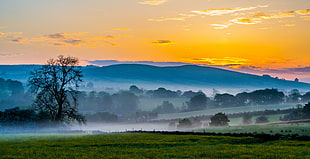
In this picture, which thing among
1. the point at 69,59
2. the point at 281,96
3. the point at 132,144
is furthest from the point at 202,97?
the point at 132,144

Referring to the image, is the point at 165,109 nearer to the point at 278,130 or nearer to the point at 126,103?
the point at 126,103

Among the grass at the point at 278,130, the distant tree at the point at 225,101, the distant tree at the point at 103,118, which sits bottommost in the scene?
the grass at the point at 278,130

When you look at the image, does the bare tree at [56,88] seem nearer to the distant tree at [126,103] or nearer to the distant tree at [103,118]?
the distant tree at [103,118]

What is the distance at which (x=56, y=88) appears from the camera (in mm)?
69062

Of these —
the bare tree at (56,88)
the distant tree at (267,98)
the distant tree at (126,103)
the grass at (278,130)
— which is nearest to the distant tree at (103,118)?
the distant tree at (126,103)

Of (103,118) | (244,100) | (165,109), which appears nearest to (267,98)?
(244,100)

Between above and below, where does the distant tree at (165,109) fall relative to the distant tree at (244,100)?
below

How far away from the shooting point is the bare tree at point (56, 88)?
67.0 m

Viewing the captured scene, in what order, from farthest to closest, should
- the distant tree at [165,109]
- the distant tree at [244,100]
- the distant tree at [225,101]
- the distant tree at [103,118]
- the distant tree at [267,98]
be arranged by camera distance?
the distant tree at [165,109]
the distant tree at [225,101]
the distant tree at [244,100]
the distant tree at [267,98]
the distant tree at [103,118]

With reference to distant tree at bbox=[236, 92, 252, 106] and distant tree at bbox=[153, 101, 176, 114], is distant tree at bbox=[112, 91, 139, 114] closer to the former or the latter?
distant tree at bbox=[153, 101, 176, 114]

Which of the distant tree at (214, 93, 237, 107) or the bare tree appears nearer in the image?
the bare tree

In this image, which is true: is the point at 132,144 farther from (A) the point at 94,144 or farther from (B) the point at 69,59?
Answer: (B) the point at 69,59

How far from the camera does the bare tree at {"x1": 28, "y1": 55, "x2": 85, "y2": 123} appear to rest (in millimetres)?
67000

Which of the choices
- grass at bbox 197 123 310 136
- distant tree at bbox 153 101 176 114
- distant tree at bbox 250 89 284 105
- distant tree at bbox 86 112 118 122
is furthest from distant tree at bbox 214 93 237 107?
grass at bbox 197 123 310 136
